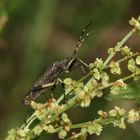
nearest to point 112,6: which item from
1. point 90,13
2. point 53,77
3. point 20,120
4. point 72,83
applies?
point 90,13

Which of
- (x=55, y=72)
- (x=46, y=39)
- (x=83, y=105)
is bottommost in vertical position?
(x=83, y=105)

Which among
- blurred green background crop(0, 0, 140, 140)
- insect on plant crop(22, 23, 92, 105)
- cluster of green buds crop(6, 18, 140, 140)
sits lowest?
cluster of green buds crop(6, 18, 140, 140)

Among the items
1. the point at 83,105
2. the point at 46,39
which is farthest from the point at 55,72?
the point at 46,39

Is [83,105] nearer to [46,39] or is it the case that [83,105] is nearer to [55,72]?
[55,72]

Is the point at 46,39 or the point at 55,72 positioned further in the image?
the point at 46,39

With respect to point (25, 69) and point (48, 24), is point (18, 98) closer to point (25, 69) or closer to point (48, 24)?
point (25, 69)

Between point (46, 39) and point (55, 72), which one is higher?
point (46, 39)

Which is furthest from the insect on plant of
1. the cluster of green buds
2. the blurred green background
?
the blurred green background

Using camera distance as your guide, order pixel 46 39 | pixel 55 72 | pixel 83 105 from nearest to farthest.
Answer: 1. pixel 83 105
2. pixel 55 72
3. pixel 46 39

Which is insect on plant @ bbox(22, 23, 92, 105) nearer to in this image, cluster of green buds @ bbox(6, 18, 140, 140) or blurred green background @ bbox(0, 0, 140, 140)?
cluster of green buds @ bbox(6, 18, 140, 140)
